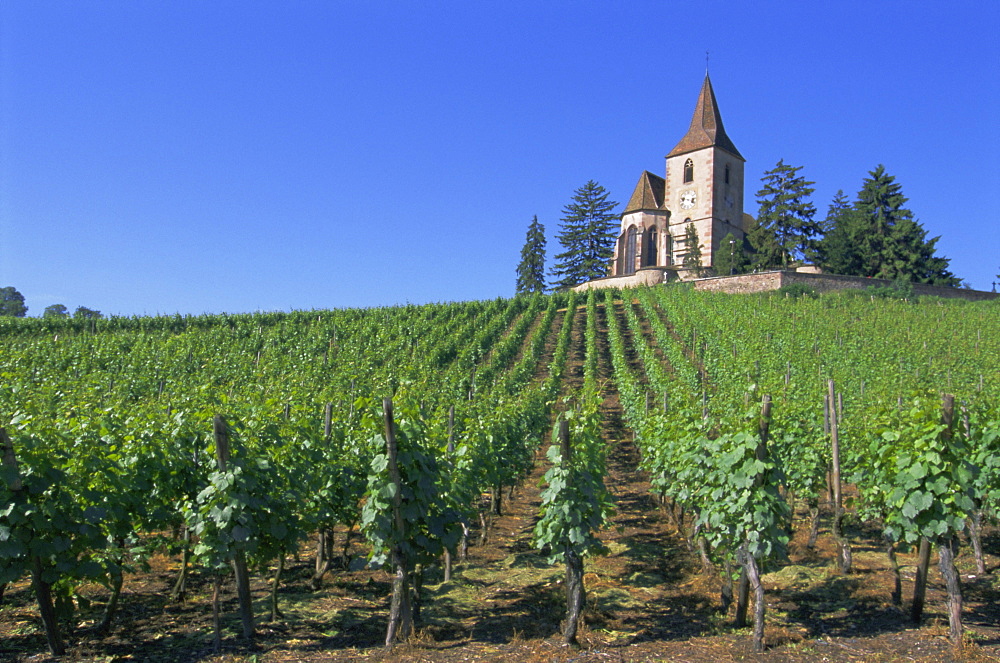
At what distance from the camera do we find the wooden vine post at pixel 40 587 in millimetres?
4684

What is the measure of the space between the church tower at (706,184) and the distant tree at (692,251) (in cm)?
102

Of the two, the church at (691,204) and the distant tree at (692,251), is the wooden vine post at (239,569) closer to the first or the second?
the distant tree at (692,251)

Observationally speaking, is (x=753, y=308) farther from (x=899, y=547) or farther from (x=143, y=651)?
(x=143, y=651)

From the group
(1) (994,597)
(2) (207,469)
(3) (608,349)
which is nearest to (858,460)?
(1) (994,597)

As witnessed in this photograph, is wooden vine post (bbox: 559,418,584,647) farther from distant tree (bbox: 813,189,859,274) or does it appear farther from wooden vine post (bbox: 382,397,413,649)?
distant tree (bbox: 813,189,859,274)

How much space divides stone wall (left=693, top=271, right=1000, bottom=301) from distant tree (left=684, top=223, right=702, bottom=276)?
8.32 metres

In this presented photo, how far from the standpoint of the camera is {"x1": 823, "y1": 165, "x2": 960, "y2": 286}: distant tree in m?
43.2

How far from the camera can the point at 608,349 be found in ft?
94.3

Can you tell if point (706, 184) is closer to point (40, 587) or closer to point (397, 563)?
point (397, 563)

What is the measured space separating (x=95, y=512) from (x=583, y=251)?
199ft

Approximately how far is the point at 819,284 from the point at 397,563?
38537 mm

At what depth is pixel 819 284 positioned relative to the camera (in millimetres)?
38562

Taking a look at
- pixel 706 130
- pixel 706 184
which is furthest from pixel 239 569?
pixel 706 130

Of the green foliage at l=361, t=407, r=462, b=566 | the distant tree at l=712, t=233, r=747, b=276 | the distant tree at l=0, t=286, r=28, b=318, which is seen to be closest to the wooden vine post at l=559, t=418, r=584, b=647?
the green foliage at l=361, t=407, r=462, b=566
